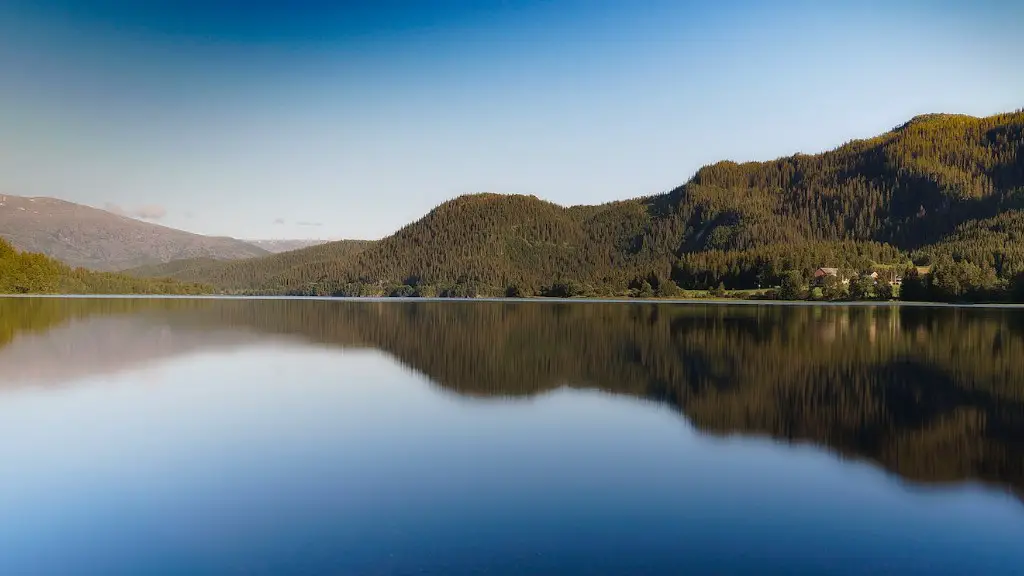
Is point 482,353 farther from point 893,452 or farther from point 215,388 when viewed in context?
point 893,452

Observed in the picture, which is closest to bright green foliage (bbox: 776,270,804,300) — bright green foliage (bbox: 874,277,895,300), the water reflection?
bright green foliage (bbox: 874,277,895,300)

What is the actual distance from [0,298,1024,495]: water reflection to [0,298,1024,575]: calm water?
211 millimetres

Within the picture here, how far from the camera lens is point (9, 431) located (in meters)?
18.5

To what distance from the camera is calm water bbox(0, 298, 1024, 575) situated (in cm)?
1074

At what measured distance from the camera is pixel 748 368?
3291 cm

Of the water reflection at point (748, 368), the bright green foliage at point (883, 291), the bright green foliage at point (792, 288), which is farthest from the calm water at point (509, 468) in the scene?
the bright green foliage at point (792, 288)

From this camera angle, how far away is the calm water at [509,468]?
35.2 ft

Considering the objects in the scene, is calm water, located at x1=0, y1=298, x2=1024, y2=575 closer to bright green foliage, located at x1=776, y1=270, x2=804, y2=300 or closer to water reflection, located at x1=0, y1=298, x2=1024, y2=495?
water reflection, located at x1=0, y1=298, x2=1024, y2=495

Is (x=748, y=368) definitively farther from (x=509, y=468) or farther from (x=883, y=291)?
(x=883, y=291)

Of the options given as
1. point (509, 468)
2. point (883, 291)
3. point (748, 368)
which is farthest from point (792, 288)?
point (509, 468)

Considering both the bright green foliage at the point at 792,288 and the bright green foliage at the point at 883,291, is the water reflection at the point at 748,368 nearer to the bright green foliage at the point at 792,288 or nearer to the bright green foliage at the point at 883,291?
the bright green foliage at the point at 883,291

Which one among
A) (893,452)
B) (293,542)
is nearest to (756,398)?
(893,452)

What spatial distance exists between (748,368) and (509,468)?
67.4 ft

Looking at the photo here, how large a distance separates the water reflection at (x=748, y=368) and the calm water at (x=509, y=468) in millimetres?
211
